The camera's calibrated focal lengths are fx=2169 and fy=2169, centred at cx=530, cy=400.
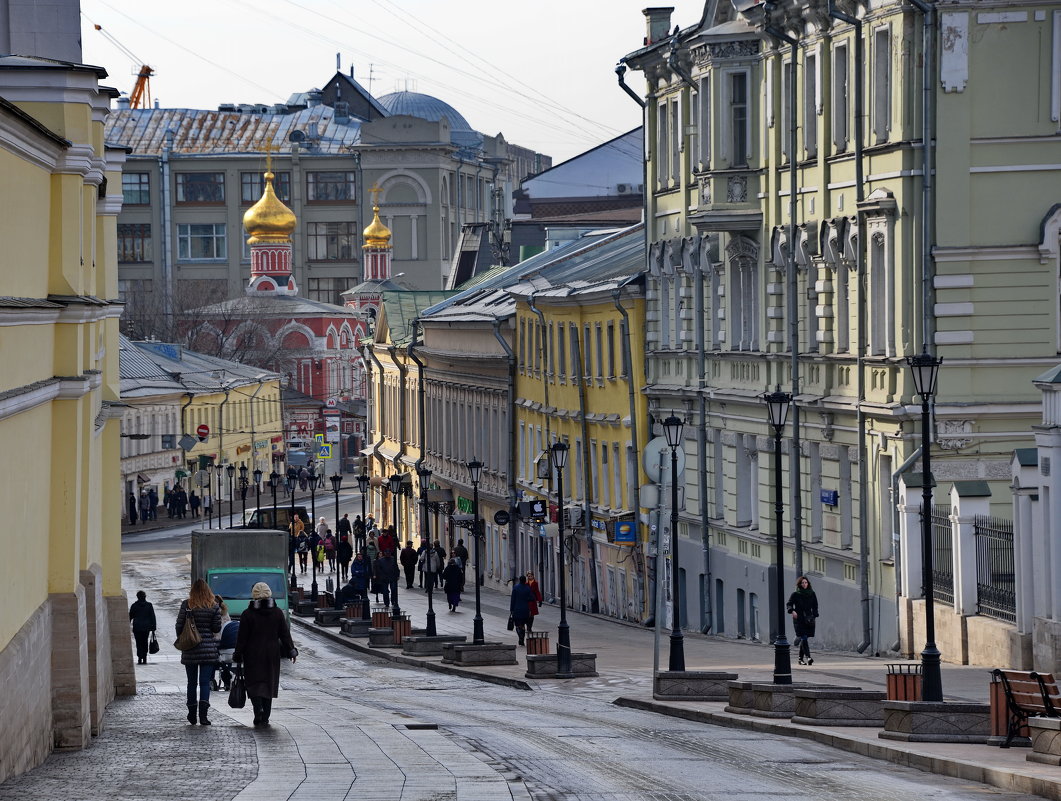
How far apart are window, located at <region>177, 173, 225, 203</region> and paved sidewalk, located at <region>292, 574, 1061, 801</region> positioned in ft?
306

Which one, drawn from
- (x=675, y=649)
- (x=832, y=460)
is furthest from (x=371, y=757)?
(x=832, y=460)

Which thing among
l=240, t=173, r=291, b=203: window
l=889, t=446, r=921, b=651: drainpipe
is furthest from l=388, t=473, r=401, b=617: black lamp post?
l=240, t=173, r=291, b=203: window

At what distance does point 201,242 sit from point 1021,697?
13110cm

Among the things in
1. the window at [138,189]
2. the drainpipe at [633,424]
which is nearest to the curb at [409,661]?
the drainpipe at [633,424]

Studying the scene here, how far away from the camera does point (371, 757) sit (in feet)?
58.1

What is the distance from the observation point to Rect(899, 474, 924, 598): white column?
28.6 m

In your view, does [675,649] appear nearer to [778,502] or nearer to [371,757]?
[778,502]

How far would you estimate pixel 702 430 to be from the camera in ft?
135

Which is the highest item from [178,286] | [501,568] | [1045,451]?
[178,286]

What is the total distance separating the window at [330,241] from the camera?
146 meters

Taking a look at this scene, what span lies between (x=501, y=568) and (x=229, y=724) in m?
36.8

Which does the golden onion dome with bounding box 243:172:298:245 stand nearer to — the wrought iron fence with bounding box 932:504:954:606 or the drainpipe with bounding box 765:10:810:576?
the drainpipe with bounding box 765:10:810:576

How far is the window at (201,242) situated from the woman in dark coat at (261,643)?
126673 mm

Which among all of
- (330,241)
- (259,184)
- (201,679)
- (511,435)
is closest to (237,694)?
(201,679)
